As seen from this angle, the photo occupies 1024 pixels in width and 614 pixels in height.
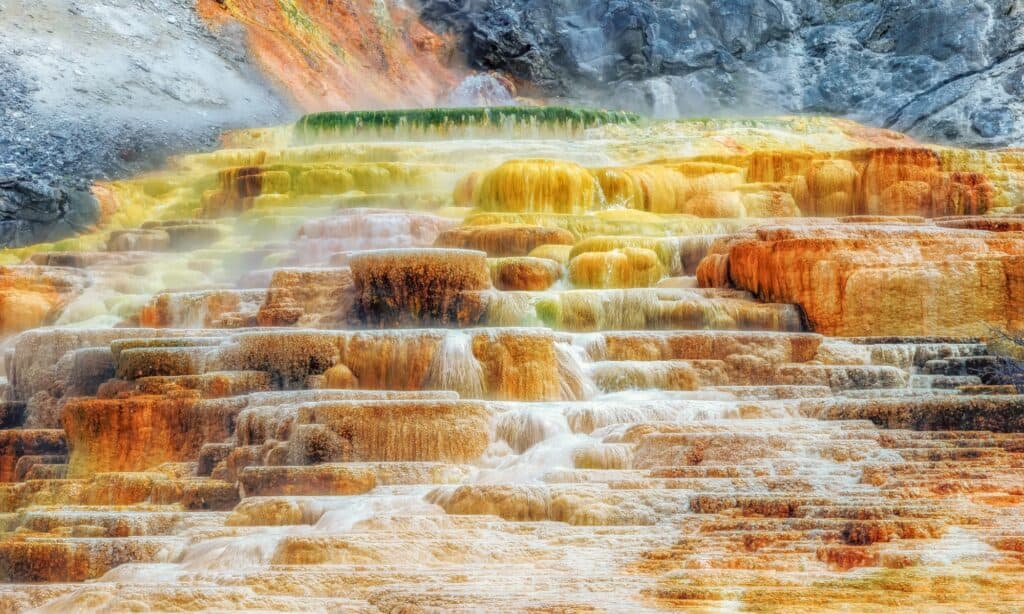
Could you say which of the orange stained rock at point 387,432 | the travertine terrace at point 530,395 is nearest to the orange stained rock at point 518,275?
the travertine terrace at point 530,395

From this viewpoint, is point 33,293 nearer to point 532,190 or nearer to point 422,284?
point 422,284

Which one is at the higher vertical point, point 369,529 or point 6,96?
point 6,96

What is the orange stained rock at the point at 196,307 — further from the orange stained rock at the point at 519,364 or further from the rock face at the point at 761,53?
the rock face at the point at 761,53

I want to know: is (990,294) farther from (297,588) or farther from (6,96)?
(6,96)

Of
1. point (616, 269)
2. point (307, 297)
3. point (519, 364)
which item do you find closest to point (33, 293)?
point (307, 297)

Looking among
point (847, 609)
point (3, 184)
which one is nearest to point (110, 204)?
point (3, 184)

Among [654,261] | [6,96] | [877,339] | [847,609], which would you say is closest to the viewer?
[847,609]
